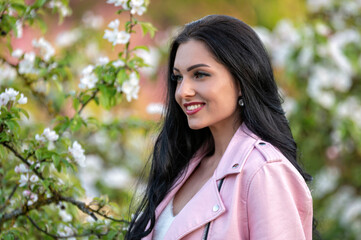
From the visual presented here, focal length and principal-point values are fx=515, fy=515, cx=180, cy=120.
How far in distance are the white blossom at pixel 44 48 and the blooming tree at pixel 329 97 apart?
6.90 ft

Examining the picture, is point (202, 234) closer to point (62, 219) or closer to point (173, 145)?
point (173, 145)

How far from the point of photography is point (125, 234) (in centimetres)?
224

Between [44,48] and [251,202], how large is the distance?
149cm

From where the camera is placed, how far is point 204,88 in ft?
6.22

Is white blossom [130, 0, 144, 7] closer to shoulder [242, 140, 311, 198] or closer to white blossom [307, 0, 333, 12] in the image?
shoulder [242, 140, 311, 198]

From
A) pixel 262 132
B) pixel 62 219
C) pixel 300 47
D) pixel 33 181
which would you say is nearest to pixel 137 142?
pixel 300 47

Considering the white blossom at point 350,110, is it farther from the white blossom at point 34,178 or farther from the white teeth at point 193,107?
→ the white blossom at point 34,178

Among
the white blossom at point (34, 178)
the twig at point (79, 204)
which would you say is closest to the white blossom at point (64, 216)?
the twig at point (79, 204)

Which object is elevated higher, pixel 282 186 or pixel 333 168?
pixel 333 168

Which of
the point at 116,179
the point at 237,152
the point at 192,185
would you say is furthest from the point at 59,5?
the point at 116,179

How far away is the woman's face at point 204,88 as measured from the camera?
1892 mm

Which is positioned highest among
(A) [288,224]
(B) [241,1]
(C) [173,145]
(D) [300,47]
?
(B) [241,1]

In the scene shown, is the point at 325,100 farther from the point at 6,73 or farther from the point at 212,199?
the point at 212,199

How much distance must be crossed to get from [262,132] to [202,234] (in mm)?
431
